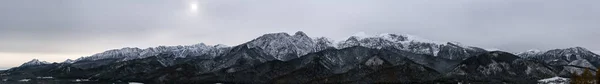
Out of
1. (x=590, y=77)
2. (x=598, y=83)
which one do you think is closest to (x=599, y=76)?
(x=598, y=83)

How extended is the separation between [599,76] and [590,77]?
14.3m

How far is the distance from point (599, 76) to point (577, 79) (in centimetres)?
1797

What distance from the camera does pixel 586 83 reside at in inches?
7229

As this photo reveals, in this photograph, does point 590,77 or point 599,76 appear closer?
point 599,76

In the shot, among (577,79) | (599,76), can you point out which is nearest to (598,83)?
(599,76)

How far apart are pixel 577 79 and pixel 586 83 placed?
534 cm

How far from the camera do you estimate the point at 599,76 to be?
561ft

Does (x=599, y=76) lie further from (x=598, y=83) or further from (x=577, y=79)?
(x=577, y=79)

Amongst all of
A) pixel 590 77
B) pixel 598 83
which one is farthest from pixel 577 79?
pixel 598 83

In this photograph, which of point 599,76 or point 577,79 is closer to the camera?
point 599,76

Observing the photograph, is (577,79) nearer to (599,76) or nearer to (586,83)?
(586,83)

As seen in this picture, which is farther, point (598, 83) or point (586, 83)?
point (586, 83)

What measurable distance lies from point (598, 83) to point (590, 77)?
12.8 m

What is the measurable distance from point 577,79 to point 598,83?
16.5 metres
